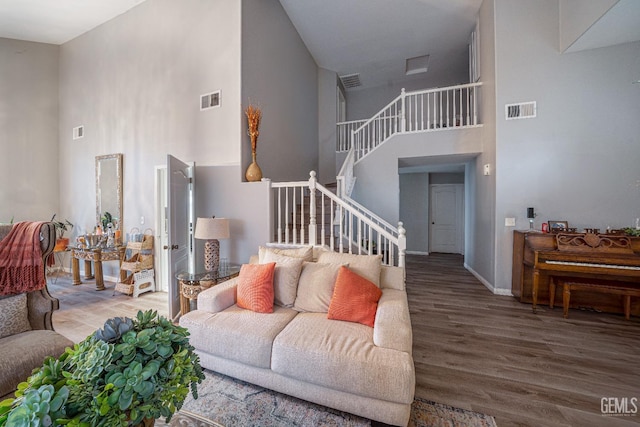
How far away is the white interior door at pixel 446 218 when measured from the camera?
24.3 ft

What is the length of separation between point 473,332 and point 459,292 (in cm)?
139

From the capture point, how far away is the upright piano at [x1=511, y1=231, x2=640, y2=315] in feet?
9.12

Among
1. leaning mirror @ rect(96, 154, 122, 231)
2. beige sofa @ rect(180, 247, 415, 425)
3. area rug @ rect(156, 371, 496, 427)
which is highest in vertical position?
leaning mirror @ rect(96, 154, 122, 231)

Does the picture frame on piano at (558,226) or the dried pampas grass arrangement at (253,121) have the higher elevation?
the dried pampas grass arrangement at (253,121)

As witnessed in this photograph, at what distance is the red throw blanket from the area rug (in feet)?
4.77

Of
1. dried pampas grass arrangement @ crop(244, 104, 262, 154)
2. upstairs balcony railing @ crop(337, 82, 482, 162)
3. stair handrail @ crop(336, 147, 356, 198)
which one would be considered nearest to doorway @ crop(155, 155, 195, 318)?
dried pampas grass arrangement @ crop(244, 104, 262, 154)

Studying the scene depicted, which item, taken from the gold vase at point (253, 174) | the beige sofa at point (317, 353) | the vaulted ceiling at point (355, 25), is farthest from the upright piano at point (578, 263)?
the gold vase at point (253, 174)

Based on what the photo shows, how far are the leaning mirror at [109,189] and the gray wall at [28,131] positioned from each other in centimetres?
137

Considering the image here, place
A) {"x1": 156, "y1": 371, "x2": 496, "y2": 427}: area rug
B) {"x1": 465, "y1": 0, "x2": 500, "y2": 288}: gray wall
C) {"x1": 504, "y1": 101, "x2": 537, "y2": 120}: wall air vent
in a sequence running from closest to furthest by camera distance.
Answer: {"x1": 156, "y1": 371, "x2": 496, "y2": 427}: area rug, {"x1": 504, "y1": 101, "x2": 537, "y2": 120}: wall air vent, {"x1": 465, "y1": 0, "x2": 500, "y2": 288}: gray wall

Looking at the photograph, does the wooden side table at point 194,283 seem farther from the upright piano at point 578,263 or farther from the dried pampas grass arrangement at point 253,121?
the upright piano at point 578,263

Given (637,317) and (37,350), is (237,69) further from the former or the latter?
(637,317)

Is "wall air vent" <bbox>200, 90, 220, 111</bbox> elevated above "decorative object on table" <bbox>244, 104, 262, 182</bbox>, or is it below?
Answer: above

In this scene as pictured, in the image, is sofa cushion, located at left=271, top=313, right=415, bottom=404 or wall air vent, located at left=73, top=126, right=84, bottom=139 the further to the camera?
wall air vent, located at left=73, top=126, right=84, bottom=139

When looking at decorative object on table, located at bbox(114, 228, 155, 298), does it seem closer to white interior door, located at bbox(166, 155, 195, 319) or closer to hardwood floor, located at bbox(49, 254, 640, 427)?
hardwood floor, located at bbox(49, 254, 640, 427)
